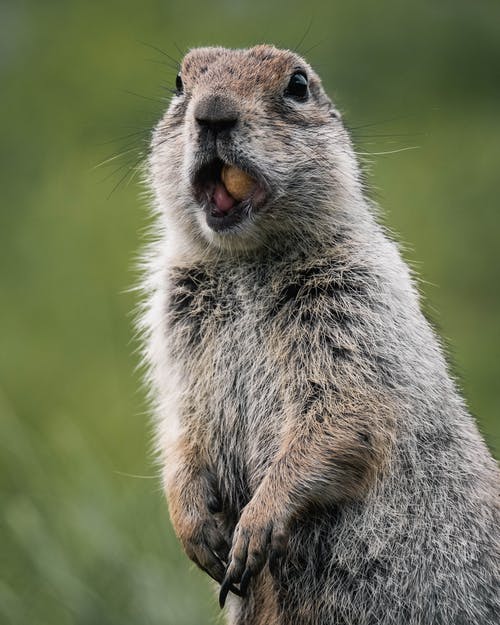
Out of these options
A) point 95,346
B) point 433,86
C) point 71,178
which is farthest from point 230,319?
point 433,86

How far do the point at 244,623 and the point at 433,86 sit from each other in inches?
367

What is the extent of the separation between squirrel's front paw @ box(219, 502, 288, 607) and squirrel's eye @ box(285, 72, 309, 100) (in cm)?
185

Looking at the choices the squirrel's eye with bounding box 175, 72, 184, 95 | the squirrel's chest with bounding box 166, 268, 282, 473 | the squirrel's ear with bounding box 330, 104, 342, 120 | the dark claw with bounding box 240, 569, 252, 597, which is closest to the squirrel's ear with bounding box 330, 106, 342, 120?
the squirrel's ear with bounding box 330, 104, 342, 120

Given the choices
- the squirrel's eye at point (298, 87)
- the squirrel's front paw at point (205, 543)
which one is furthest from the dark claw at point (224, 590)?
the squirrel's eye at point (298, 87)

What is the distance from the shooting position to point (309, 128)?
5512 millimetres

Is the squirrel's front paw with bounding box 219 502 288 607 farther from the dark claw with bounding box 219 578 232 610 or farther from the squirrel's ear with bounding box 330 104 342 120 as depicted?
the squirrel's ear with bounding box 330 104 342 120

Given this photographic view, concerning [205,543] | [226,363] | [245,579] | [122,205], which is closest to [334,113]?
[226,363]

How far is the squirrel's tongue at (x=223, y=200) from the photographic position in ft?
17.2

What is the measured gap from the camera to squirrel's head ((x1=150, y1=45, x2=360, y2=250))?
16.8ft

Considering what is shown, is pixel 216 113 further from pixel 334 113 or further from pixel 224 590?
pixel 224 590

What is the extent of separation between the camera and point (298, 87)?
5602mm

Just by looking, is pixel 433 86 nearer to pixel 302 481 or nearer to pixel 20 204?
pixel 20 204

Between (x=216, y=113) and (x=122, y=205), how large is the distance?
7125 millimetres

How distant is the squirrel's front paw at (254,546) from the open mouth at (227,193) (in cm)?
119
